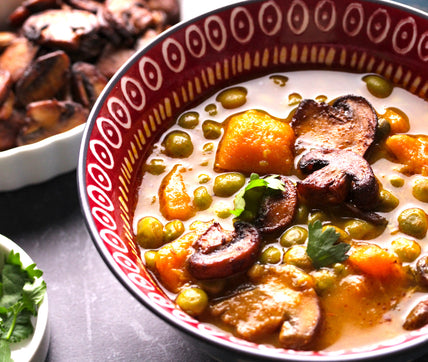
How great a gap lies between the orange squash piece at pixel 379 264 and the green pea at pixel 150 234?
32.1 inches

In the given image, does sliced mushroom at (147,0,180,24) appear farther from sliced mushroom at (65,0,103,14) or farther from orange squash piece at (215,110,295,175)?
orange squash piece at (215,110,295,175)

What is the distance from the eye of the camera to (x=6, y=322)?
3096mm

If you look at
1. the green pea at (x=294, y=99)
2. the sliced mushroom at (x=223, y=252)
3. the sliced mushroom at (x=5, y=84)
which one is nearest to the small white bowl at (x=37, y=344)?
the sliced mushroom at (x=223, y=252)

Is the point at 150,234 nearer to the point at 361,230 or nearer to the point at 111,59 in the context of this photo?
the point at 361,230

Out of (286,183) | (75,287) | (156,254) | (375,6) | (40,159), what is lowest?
(75,287)

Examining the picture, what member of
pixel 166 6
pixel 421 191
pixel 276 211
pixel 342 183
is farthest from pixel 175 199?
pixel 166 6

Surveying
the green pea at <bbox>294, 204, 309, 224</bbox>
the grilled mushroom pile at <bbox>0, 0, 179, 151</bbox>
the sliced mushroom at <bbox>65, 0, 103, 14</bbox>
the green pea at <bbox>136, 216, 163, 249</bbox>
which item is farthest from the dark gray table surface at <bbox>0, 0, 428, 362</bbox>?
the sliced mushroom at <bbox>65, 0, 103, 14</bbox>

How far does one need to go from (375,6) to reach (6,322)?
231cm

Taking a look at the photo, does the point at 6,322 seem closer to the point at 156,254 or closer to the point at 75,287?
the point at 75,287

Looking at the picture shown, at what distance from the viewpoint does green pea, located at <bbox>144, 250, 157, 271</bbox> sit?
8.98 feet

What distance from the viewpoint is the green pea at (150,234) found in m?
2.79

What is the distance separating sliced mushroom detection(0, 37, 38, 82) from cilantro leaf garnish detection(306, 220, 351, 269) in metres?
2.15

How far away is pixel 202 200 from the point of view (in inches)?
113

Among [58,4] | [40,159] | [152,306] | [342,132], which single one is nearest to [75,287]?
[40,159]
